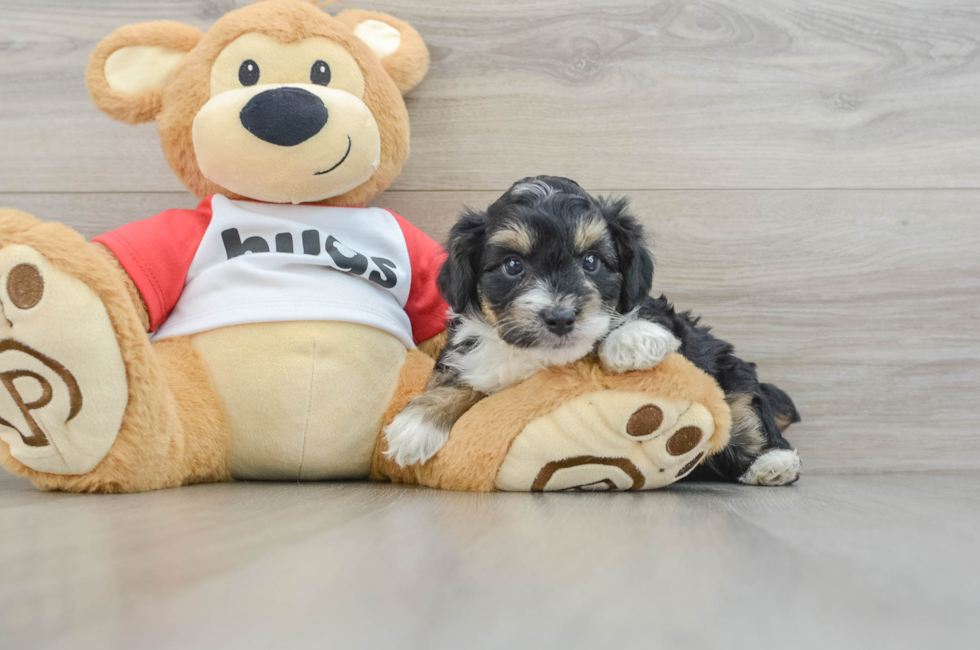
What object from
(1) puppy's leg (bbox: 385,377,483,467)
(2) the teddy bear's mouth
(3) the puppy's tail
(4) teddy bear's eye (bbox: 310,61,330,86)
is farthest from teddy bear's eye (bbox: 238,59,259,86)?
(3) the puppy's tail

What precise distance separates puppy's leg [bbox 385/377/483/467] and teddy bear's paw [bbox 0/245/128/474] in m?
0.50

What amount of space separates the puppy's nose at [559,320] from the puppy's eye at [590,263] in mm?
149

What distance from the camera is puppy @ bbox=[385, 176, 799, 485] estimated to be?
122cm

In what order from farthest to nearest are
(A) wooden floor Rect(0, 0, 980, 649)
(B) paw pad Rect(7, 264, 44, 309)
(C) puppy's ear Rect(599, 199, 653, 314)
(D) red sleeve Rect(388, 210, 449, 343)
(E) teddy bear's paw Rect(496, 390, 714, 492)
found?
(A) wooden floor Rect(0, 0, 980, 649)
(D) red sleeve Rect(388, 210, 449, 343)
(C) puppy's ear Rect(599, 199, 653, 314)
(E) teddy bear's paw Rect(496, 390, 714, 492)
(B) paw pad Rect(7, 264, 44, 309)

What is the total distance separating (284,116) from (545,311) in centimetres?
70

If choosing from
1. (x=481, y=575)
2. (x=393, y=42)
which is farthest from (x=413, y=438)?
(x=393, y=42)

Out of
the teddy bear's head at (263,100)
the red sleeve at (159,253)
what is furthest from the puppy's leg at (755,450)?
the red sleeve at (159,253)

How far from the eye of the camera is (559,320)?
1.16 metres

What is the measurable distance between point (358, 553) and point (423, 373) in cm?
78

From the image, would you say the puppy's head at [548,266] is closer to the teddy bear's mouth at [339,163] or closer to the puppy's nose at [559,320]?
the puppy's nose at [559,320]

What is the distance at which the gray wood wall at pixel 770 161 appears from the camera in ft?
6.18

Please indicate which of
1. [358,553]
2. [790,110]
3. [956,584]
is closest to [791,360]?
[790,110]

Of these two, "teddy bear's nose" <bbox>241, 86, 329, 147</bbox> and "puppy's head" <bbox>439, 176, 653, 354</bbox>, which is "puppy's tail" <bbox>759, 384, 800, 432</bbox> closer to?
"puppy's head" <bbox>439, 176, 653, 354</bbox>

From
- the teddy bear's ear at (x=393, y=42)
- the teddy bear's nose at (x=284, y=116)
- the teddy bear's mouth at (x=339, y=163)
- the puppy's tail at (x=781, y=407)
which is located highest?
the teddy bear's ear at (x=393, y=42)
